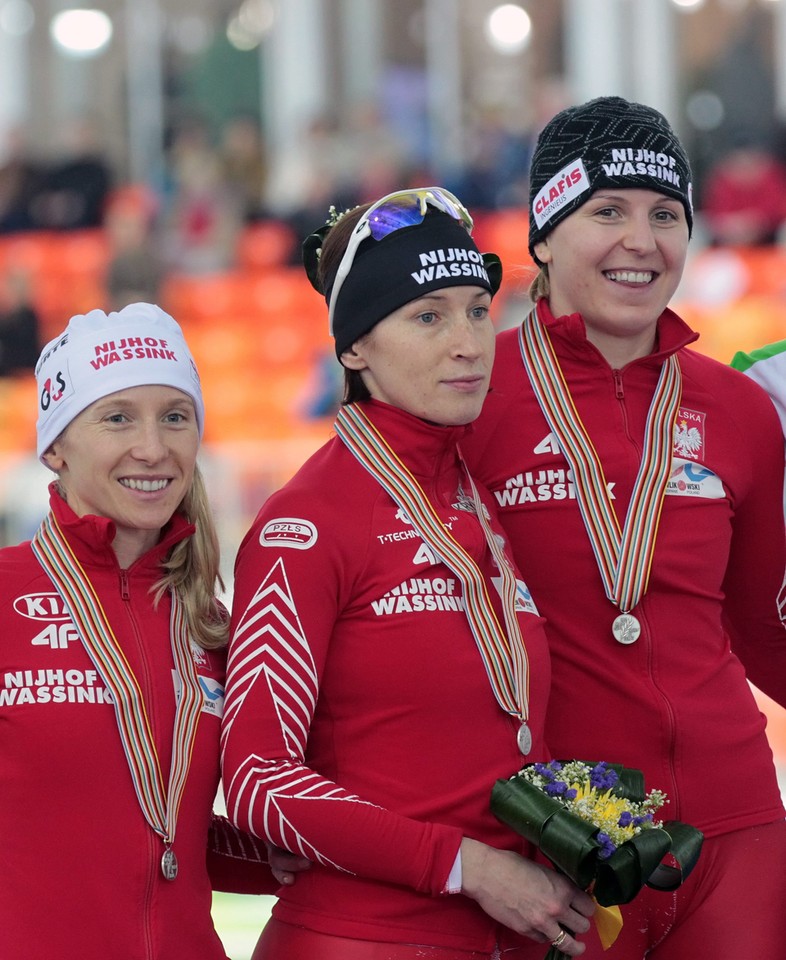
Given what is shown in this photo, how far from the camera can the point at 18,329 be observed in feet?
39.0

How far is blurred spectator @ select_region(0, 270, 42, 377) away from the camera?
38.8 ft

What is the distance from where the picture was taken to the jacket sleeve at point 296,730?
250 centimetres

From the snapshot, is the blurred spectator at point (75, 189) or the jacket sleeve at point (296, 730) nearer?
the jacket sleeve at point (296, 730)

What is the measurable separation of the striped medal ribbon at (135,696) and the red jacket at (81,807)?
0.06ft

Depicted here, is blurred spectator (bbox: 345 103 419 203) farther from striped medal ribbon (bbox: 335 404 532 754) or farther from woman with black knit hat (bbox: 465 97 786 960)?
striped medal ribbon (bbox: 335 404 532 754)

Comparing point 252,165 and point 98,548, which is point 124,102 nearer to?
point 252,165

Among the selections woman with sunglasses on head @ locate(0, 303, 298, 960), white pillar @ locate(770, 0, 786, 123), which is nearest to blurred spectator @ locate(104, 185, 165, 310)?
white pillar @ locate(770, 0, 786, 123)

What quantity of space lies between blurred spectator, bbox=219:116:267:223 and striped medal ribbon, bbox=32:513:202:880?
11.4 metres

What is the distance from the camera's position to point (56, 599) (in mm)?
2717

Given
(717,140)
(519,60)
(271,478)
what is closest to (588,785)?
(271,478)

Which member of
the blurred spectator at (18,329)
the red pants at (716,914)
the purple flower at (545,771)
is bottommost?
the red pants at (716,914)

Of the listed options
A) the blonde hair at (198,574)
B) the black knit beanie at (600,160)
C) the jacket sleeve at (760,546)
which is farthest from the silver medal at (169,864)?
the black knit beanie at (600,160)

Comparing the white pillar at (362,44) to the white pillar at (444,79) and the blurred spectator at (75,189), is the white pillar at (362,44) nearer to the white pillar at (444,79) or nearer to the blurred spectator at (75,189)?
the white pillar at (444,79)

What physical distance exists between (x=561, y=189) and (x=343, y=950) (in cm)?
144
